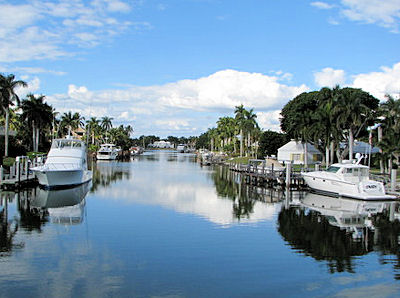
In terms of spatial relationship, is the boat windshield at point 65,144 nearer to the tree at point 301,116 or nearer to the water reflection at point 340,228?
the water reflection at point 340,228

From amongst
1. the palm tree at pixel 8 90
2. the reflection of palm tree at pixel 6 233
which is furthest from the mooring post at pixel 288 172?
the palm tree at pixel 8 90

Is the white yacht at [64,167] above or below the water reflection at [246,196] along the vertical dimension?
above

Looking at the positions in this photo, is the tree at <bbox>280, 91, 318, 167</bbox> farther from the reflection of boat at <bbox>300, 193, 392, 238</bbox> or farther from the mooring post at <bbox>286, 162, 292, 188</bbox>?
the reflection of boat at <bbox>300, 193, 392, 238</bbox>

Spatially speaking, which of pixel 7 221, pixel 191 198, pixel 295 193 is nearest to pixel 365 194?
pixel 295 193

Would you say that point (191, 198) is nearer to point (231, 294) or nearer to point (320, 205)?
point (320, 205)

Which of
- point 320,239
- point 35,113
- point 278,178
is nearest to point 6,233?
point 320,239

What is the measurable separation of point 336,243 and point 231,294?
345 inches

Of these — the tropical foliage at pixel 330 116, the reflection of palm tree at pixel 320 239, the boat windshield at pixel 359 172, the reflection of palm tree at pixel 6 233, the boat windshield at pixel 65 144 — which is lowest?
the reflection of palm tree at pixel 320 239

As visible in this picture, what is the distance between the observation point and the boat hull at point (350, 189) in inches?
1275

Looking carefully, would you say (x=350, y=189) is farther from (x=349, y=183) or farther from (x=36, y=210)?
(x=36, y=210)

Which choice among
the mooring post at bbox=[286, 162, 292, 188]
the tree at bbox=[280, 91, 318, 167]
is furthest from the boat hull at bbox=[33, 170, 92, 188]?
the tree at bbox=[280, 91, 318, 167]

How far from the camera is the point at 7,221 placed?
885 inches

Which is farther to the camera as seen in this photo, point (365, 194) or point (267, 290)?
point (365, 194)

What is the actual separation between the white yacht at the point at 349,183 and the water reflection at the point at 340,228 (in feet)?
2.27
